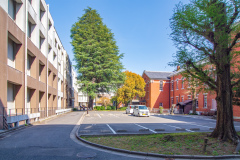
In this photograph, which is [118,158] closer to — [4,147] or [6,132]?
[4,147]

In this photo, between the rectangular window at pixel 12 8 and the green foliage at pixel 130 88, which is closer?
the rectangular window at pixel 12 8

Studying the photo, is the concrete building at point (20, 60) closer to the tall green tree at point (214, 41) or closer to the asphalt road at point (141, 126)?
the asphalt road at point (141, 126)

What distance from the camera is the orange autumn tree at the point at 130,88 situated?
47469mm

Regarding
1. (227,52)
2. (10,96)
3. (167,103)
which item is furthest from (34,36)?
(167,103)

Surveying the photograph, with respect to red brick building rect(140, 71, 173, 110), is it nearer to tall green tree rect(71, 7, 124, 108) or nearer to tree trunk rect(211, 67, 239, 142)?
tall green tree rect(71, 7, 124, 108)

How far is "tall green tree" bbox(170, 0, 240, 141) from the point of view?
849 centimetres

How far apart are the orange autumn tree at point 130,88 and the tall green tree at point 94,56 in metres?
2.80

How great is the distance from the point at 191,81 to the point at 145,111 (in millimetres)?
18198

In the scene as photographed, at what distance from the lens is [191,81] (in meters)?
9.84

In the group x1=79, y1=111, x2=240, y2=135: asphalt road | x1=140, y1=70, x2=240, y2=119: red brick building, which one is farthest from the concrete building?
x1=140, y1=70, x2=240, y2=119: red brick building

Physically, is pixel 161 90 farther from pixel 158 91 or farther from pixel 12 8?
pixel 12 8

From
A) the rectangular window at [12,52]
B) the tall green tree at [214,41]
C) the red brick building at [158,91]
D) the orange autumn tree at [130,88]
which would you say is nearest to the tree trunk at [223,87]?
the tall green tree at [214,41]

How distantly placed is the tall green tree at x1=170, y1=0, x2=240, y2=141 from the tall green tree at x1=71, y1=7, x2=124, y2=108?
32.5 m

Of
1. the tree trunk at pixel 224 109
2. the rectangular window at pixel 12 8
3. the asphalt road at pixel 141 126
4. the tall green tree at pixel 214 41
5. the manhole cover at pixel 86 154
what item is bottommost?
the asphalt road at pixel 141 126
